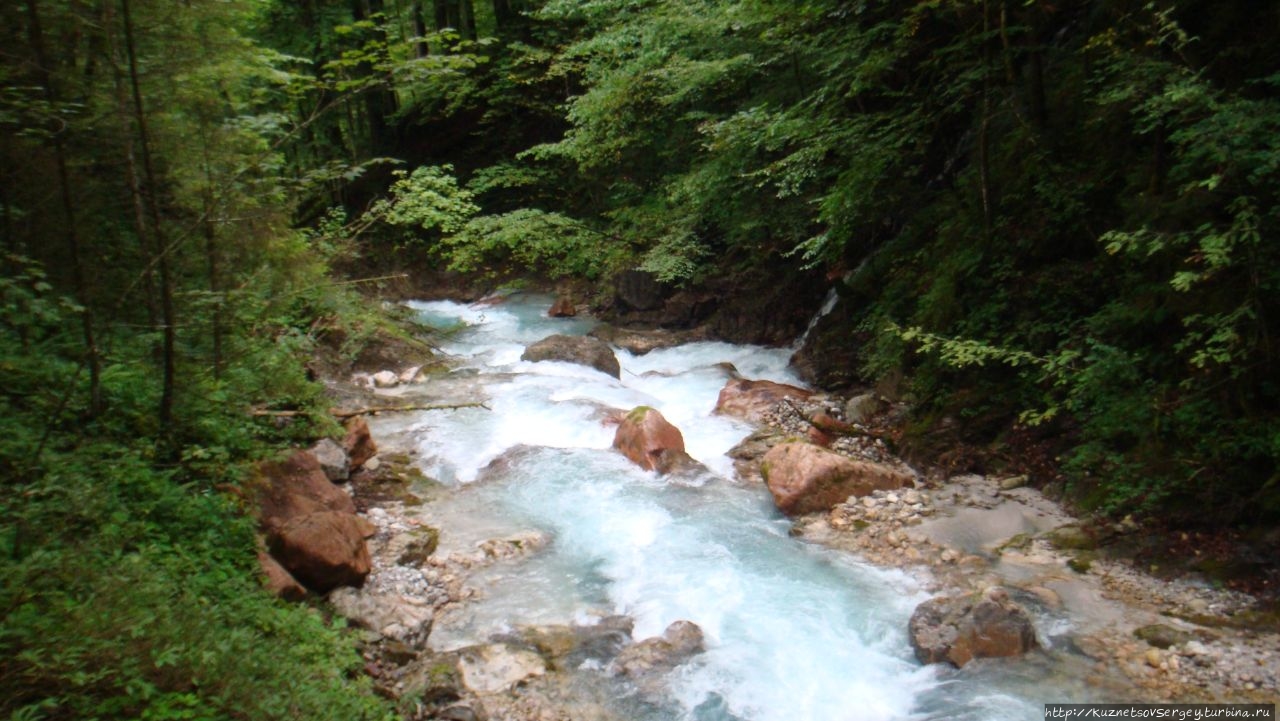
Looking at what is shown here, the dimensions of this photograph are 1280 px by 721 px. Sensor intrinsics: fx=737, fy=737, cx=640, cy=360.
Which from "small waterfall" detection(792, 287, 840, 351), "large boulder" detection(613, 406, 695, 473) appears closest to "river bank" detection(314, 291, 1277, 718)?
"large boulder" detection(613, 406, 695, 473)

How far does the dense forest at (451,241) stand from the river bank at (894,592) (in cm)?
63

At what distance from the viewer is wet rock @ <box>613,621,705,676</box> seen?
17.6 ft

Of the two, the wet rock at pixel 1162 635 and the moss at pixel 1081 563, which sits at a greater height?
the moss at pixel 1081 563

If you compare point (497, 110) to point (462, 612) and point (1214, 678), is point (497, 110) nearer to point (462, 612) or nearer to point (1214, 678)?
point (462, 612)

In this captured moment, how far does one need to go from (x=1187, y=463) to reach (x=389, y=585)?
6.38 m

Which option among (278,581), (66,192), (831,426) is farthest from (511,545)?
(66,192)

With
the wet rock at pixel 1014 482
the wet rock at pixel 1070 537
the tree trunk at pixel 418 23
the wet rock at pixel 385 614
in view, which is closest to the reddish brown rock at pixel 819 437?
the wet rock at pixel 1014 482

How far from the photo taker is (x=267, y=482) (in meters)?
5.92

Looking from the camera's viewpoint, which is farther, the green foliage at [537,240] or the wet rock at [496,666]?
the green foliage at [537,240]

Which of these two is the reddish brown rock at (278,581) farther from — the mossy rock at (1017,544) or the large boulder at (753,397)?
the large boulder at (753,397)

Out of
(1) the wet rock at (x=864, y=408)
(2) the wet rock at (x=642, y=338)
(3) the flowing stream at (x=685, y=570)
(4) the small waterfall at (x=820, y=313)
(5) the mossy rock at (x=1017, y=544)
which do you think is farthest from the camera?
(2) the wet rock at (x=642, y=338)

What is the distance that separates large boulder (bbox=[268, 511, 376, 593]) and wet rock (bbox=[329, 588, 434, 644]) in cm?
14

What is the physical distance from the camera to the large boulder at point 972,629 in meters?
5.09

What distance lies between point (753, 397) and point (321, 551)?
651 cm
